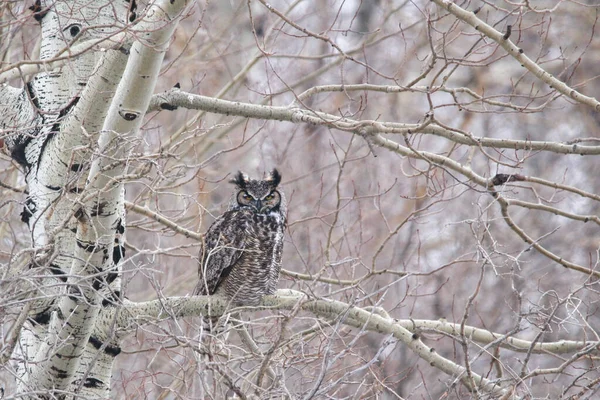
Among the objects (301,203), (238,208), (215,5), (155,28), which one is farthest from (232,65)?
(155,28)

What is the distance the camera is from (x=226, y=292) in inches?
234

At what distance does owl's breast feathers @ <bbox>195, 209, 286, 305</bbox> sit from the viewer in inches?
230

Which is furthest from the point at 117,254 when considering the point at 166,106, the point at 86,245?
the point at 166,106

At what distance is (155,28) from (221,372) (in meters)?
1.77

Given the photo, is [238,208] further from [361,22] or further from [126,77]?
[361,22]

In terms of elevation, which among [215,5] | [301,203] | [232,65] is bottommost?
[301,203]

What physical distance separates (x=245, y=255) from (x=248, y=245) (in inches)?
3.3

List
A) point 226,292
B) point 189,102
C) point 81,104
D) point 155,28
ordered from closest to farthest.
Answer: point 155,28, point 81,104, point 189,102, point 226,292

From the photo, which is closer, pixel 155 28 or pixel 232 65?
pixel 155 28

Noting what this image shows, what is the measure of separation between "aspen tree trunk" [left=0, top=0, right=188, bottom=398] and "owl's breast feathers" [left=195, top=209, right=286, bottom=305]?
106cm

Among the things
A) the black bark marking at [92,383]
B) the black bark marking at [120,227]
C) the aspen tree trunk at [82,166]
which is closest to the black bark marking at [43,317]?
the aspen tree trunk at [82,166]

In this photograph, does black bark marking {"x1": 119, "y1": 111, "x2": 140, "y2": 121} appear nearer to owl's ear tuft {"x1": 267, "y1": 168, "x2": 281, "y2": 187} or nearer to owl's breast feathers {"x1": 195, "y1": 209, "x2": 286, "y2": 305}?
owl's breast feathers {"x1": 195, "y1": 209, "x2": 286, "y2": 305}

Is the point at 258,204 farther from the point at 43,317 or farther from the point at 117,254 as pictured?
the point at 43,317

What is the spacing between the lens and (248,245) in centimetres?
593
